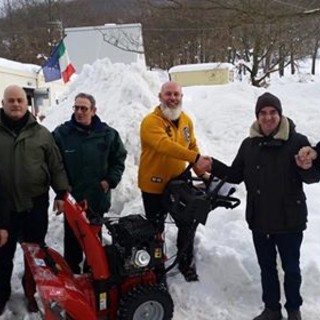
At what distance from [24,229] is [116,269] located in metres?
0.89

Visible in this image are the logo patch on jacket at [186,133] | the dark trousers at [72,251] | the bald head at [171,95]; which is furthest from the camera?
the dark trousers at [72,251]

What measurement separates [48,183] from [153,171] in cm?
85

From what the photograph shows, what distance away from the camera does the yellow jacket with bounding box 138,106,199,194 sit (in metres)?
3.82

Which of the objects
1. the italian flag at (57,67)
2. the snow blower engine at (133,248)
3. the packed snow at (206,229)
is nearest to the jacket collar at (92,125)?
the snow blower engine at (133,248)

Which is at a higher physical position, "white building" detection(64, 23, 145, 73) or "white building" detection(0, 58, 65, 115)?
"white building" detection(64, 23, 145, 73)

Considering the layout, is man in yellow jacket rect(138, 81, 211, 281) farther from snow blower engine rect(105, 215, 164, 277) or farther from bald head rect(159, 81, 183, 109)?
snow blower engine rect(105, 215, 164, 277)

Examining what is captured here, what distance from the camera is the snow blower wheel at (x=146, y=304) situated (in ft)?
11.3

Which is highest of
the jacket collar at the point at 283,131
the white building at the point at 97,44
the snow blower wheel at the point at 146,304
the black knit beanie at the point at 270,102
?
the white building at the point at 97,44

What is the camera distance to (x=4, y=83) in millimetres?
18609

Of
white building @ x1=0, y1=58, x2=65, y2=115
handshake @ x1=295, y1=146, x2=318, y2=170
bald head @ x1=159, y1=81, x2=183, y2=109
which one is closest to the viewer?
handshake @ x1=295, y1=146, x2=318, y2=170

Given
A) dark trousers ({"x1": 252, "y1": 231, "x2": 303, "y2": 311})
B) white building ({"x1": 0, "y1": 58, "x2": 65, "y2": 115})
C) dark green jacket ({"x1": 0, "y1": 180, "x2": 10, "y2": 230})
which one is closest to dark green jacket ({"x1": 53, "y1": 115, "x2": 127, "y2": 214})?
dark green jacket ({"x1": 0, "y1": 180, "x2": 10, "y2": 230})

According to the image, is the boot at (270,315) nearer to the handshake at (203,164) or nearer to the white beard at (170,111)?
the handshake at (203,164)

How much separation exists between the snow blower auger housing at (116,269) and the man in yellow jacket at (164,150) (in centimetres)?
30

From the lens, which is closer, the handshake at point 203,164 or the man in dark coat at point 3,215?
the man in dark coat at point 3,215
